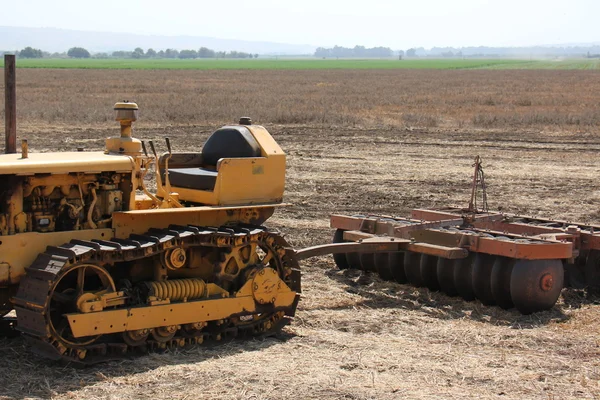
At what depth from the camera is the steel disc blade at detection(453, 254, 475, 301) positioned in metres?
10.3

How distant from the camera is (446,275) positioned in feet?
34.7

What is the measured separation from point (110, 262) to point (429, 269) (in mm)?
4306

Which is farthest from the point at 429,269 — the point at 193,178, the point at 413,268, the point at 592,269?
the point at 193,178

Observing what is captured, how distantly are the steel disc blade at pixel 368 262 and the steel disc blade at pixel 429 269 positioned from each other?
33.4 inches

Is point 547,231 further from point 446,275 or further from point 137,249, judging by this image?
point 137,249

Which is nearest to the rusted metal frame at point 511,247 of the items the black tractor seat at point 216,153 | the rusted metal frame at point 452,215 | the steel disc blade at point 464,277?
the steel disc blade at point 464,277

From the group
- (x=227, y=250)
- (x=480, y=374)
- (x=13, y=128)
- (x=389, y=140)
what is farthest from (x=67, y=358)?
(x=389, y=140)

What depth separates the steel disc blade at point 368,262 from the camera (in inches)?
459

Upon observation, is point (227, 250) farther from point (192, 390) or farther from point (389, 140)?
point (389, 140)

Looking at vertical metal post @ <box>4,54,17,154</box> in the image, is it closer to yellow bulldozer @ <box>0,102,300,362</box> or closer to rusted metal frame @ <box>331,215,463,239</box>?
yellow bulldozer @ <box>0,102,300,362</box>

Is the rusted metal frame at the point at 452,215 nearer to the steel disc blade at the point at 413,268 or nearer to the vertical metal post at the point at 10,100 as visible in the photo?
the steel disc blade at the point at 413,268

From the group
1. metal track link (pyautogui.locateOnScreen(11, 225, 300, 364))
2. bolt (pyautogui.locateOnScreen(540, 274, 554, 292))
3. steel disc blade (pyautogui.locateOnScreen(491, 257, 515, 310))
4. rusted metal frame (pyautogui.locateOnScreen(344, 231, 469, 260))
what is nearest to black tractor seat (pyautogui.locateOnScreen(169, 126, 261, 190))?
metal track link (pyautogui.locateOnScreen(11, 225, 300, 364))

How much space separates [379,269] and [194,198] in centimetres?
314

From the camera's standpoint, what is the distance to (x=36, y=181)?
787cm
